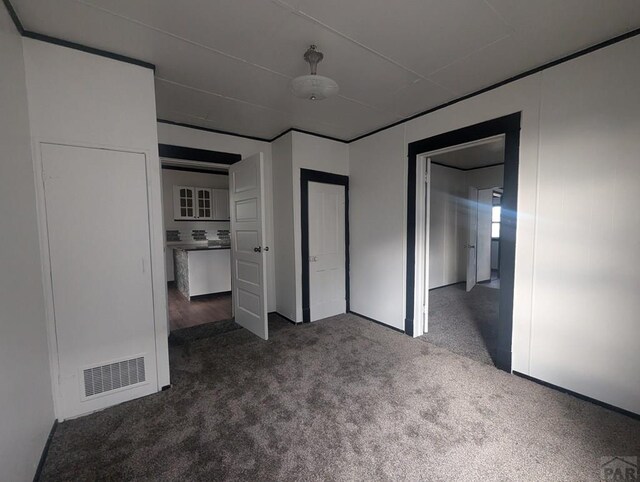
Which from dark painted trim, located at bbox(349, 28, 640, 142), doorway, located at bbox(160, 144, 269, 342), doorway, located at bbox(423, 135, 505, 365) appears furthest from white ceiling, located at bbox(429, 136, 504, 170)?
doorway, located at bbox(160, 144, 269, 342)

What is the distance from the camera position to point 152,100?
6.79 feet

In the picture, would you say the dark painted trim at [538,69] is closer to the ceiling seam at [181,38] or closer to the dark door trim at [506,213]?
the dark door trim at [506,213]

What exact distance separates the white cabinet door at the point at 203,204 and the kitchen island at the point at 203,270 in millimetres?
1385

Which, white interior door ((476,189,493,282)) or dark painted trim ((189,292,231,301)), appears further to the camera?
white interior door ((476,189,493,282))

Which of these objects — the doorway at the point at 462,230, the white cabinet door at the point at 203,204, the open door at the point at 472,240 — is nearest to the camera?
the doorway at the point at 462,230

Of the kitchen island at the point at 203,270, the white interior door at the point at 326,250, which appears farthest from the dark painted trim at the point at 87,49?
the kitchen island at the point at 203,270

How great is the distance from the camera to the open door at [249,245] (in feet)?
9.86

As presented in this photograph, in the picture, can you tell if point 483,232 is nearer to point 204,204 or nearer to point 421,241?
point 421,241

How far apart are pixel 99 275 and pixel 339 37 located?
2354 mm

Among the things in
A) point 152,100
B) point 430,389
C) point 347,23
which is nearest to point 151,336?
point 152,100

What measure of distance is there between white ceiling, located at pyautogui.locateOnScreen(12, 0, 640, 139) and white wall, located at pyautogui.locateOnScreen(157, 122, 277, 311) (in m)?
0.59

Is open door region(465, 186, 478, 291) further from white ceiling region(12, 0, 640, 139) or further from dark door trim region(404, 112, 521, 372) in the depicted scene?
white ceiling region(12, 0, 640, 139)

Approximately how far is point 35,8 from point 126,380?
2.43 m

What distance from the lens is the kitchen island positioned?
473 centimetres
